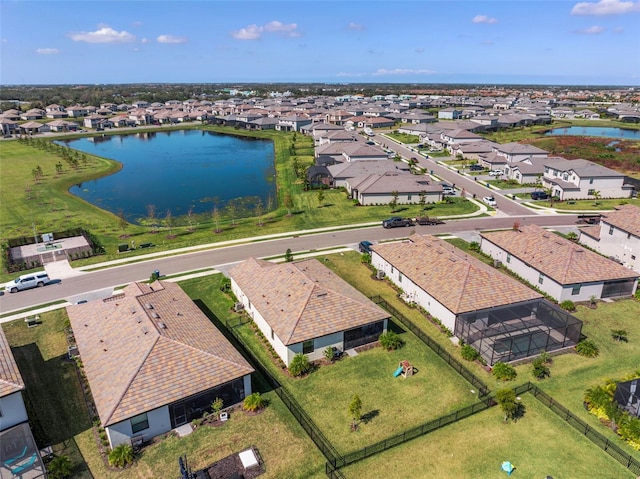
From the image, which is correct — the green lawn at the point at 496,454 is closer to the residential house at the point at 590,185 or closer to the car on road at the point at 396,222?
the car on road at the point at 396,222

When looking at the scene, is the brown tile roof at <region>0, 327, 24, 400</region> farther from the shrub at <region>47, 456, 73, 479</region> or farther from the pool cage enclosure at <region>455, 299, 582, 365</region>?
the pool cage enclosure at <region>455, 299, 582, 365</region>

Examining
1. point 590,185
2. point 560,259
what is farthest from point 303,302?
point 590,185

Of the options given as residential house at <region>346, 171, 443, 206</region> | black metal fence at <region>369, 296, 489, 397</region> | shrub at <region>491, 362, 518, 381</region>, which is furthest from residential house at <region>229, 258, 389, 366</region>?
residential house at <region>346, 171, 443, 206</region>

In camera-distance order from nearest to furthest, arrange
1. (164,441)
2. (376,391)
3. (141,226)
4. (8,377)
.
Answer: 1. (8,377)
2. (164,441)
3. (376,391)
4. (141,226)

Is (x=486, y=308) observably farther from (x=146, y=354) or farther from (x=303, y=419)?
(x=146, y=354)

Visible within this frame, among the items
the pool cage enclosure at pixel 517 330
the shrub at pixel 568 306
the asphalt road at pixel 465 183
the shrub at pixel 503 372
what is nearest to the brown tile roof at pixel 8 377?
the shrub at pixel 503 372

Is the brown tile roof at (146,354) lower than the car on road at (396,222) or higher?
higher
